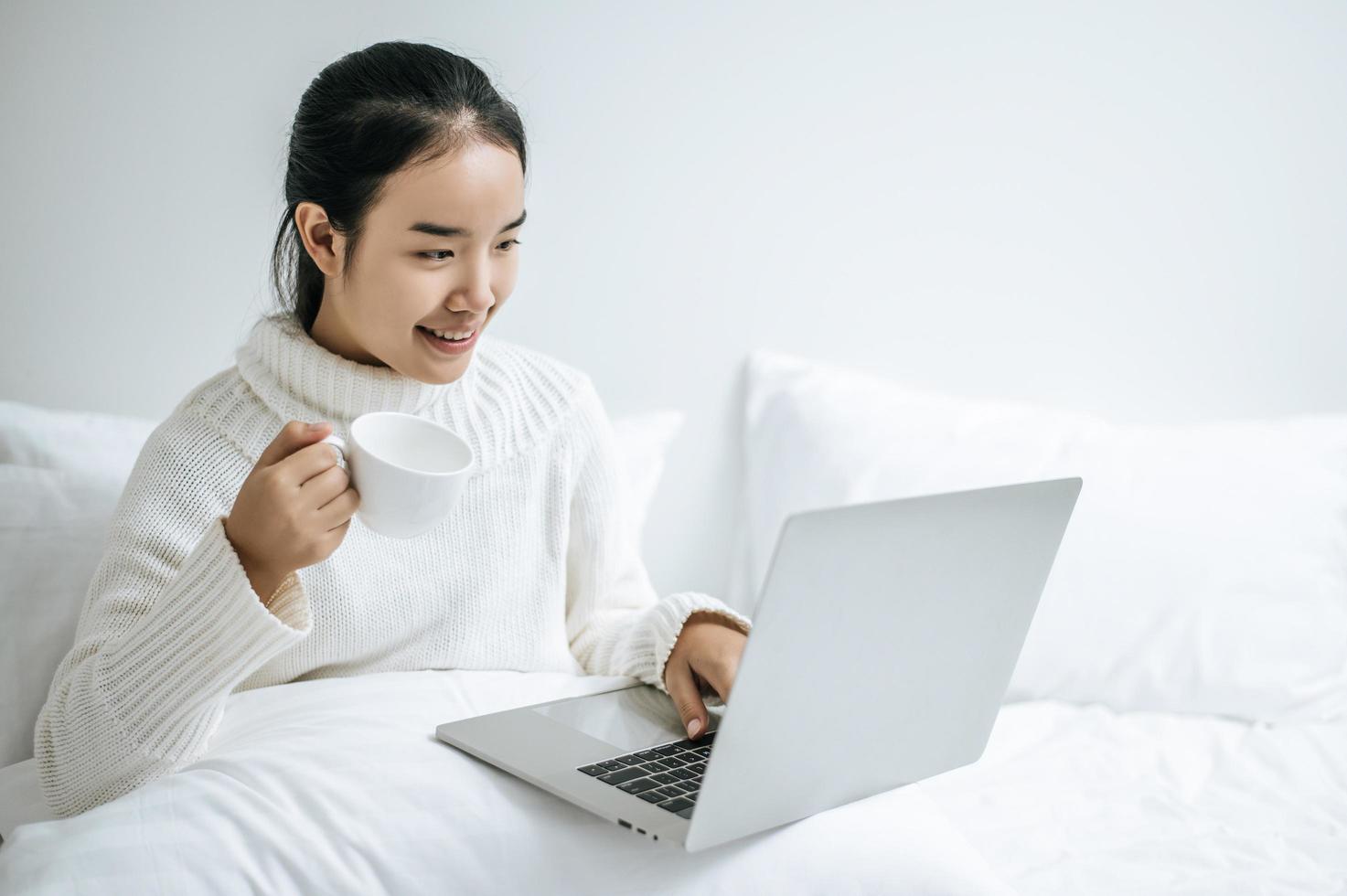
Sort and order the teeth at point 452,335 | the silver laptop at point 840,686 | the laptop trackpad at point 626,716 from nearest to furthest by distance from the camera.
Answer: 1. the silver laptop at point 840,686
2. the laptop trackpad at point 626,716
3. the teeth at point 452,335

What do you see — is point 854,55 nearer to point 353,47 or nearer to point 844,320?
point 844,320

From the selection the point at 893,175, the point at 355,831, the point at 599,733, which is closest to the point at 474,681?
the point at 599,733

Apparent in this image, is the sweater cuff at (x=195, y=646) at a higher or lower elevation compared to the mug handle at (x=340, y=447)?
lower

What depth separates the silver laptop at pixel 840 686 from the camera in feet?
2.42

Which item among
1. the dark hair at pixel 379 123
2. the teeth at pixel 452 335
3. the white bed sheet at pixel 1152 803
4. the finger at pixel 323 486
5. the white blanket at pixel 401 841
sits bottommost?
the white bed sheet at pixel 1152 803

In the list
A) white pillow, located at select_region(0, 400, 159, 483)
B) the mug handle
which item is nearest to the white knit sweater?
the mug handle

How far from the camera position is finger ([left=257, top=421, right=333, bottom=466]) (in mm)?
885

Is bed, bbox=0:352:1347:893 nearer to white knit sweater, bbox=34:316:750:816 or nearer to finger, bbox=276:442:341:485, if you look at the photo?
white knit sweater, bbox=34:316:750:816

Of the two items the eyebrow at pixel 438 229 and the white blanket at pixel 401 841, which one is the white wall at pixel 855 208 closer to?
the eyebrow at pixel 438 229

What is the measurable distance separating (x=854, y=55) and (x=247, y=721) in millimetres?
1303

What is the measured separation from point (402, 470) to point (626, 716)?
35cm

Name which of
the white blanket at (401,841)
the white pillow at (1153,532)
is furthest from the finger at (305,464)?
the white pillow at (1153,532)

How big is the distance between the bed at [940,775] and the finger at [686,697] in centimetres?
8

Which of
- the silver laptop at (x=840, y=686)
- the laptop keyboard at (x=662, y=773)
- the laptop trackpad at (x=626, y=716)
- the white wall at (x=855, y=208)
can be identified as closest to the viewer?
the silver laptop at (x=840, y=686)
